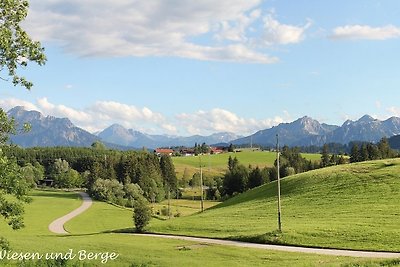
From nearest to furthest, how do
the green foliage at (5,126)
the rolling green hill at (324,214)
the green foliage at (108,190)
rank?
1. the green foliage at (5,126)
2. the rolling green hill at (324,214)
3. the green foliage at (108,190)

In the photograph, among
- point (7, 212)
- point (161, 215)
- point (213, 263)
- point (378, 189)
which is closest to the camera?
point (7, 212)

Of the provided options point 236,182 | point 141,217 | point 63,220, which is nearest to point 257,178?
point 236,182

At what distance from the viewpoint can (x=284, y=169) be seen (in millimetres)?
186125

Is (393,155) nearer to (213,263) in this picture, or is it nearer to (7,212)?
(213,263)

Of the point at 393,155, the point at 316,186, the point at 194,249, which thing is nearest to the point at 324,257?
the point at 194,249

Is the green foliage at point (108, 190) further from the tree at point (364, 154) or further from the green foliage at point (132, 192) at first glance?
the tree at point (364, 154)

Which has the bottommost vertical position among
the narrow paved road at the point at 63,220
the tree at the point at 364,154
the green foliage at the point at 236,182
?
the narrow paved road at the point at 63,220

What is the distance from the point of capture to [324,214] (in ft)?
210

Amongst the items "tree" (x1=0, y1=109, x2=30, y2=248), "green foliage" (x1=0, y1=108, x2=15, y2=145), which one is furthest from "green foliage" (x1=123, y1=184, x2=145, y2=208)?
"green foliage" (x1=0, y1=108, x2=15, y2=145)

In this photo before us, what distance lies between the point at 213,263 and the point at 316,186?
51048 millimetres

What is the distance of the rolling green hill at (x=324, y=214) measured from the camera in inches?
1902

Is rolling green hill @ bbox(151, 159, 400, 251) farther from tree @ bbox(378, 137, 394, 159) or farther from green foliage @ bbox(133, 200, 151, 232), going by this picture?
tree @ bbox(378, 137, 394, 159)

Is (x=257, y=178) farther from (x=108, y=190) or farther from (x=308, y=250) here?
(x=308, y=250)

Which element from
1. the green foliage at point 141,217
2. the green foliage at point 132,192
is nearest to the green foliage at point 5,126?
the green foliage at point 141,217
